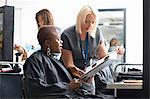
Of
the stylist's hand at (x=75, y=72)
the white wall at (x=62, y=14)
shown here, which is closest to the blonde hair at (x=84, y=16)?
the white wall at (x=62, y=14)

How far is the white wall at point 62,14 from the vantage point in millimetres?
1308

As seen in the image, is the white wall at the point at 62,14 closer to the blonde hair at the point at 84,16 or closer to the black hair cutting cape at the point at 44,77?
the blonde hair at the point at 84,16

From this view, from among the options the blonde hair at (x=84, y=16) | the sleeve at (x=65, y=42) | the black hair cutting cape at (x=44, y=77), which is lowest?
the black hair cutting cape at (x=44, y=77)

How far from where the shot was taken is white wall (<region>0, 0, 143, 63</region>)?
1.31 metres

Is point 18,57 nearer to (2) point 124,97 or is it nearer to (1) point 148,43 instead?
(2) point 124,97

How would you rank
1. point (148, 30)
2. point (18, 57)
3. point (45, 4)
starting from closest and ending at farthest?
point (148, 30)
point (45, 4)
point (18, 57)

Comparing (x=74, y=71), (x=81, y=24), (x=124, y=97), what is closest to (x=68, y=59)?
(x=74, y=71)

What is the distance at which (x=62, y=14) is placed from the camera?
171cm

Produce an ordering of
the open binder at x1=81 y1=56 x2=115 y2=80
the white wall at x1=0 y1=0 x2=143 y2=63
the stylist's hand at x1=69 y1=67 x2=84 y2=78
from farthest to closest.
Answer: the white wall at x1=0 y1=0 x2=143 y2=63 < the stylist's hand at x1=69 y1=67 x2=84 y2=78 < the open binder at x1=81 y1=56 x2=115 y2=80

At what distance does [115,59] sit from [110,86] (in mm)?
165

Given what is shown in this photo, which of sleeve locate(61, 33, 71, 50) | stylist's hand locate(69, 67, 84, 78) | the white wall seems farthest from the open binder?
the white wall

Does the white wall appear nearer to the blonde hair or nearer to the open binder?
the blonde hair

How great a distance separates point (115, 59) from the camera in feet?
3.58

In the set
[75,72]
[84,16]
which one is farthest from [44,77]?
[84,16]
